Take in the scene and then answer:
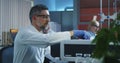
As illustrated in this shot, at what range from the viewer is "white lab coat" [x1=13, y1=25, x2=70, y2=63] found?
1429mm

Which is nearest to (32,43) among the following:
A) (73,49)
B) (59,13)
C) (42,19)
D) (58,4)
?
(42,19)

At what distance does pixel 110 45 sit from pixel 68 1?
6162 millimetres

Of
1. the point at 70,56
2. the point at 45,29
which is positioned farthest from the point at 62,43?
the point at 45,29

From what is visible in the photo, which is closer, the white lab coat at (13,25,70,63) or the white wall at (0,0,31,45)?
the white lab coat at (13,25,70,63)

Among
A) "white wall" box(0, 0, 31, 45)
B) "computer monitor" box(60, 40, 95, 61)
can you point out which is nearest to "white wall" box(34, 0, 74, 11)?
"white wall" box(0, 0, 31, 45)

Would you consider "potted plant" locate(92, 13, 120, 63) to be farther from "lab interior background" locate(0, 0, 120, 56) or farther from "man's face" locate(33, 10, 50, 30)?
"lab interior background" locate(0, 0, 120, 56)

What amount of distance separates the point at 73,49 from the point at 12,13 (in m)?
4.93

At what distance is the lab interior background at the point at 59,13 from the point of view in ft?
17.4

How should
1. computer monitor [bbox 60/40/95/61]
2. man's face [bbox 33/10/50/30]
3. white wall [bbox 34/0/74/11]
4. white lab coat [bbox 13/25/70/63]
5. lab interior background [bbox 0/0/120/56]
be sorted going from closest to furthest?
1. computer monitor [bbox 60/40/95/61]
2. white lab coat [bbox 13/25/70/63]
3. man's face [bbox 33/10/50/30]
4. lab interior background [bbox 0/0/120/56]
5. white wall [bbox 34/0/74/11]

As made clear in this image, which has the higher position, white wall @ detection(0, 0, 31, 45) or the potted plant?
white wall @ detection(0, 0, 31, 45)

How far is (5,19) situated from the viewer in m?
5.81

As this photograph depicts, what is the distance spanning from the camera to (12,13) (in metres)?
6.06

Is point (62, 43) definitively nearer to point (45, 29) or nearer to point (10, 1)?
point (45, 29)

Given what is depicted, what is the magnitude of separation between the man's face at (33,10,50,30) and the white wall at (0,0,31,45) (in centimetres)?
411
